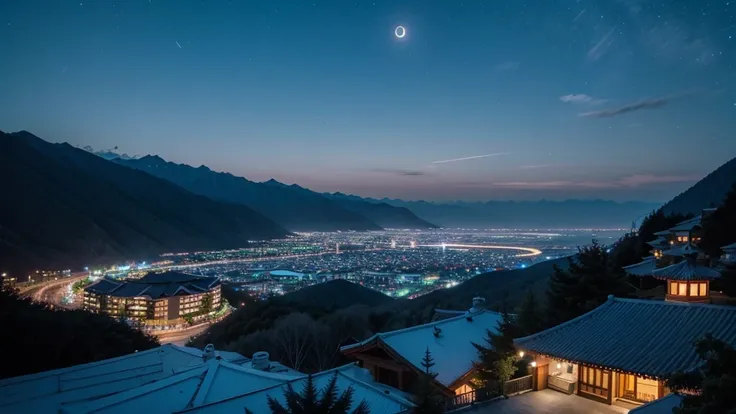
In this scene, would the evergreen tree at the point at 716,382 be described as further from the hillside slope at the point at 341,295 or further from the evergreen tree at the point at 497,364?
the hillside slope at the point at 341,295

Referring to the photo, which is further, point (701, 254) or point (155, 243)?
point (155, 243)

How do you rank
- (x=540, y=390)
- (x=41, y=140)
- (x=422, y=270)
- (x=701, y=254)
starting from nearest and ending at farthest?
(x=540, y=390) → (x=701, y=254) → (x=422, y=270) → (x=41, y=140)

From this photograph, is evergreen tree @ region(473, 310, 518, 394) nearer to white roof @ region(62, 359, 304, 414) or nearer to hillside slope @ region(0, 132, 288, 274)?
white roof @ region(62, 359, 304, 414)

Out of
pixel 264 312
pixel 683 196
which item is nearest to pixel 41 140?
pixel 264 312

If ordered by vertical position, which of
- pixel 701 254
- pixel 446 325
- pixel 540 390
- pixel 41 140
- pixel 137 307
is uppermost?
pixel 41 140

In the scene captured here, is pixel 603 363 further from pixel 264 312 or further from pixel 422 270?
pixel 422 270

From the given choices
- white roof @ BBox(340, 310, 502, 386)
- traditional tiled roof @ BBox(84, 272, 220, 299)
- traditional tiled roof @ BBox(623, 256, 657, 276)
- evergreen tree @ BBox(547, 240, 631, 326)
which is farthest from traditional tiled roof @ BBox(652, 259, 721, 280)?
traditional tiled roof @ BBox(84, 272, 220, 299)
